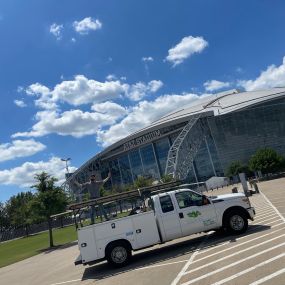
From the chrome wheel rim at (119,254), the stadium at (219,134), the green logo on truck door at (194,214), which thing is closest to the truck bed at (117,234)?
the chrome wheel rim at (119,254)

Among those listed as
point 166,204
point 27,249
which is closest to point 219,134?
point 27,249

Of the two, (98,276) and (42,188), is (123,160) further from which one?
(98,276)

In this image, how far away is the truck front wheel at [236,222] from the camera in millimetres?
14195

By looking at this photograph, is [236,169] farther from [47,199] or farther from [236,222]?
[236,222]

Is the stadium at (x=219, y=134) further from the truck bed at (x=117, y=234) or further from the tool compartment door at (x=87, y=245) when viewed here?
the tool compartment door at (x=87, y=245)

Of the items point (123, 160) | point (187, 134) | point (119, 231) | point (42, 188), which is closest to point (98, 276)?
point (119, 231)

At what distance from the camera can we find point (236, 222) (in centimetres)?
1427

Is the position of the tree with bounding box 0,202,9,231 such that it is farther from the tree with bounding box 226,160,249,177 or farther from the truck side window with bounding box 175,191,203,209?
the truck side window with bounding box 175,191,203,209

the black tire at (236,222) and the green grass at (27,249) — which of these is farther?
the green grass at (27,249)

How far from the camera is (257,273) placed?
8.41 meters

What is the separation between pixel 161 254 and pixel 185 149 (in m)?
90.2

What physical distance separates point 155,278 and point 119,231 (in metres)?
3.40

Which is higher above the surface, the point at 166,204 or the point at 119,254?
the point at 166,204

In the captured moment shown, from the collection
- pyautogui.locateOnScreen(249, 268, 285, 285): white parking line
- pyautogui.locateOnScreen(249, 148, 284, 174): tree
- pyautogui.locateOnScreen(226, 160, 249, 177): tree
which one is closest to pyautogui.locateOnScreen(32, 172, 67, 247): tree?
pyautogui.locateOnScreen(249, 268, 285, 285): white parking line
